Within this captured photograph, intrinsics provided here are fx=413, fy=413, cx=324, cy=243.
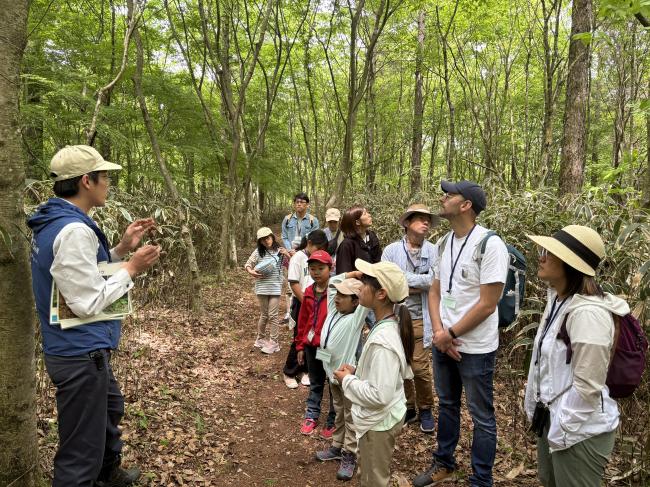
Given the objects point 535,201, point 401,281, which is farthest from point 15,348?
point 535,201

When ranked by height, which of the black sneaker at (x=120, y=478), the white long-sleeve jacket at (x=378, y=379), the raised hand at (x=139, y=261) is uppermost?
the raised hand at (x=139, y=261)

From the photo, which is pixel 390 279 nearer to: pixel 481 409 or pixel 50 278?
pixel 481 409

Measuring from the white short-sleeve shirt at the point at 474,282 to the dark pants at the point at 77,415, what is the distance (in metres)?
2.22

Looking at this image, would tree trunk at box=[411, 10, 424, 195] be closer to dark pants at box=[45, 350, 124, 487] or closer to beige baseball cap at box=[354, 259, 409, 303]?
beige baseball cap at box=[354, 259, 409, 303]

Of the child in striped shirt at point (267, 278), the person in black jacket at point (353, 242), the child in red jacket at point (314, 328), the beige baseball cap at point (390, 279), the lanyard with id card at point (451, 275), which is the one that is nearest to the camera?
the beige baseball cap at point (390, 279)

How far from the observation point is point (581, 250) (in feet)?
6.42

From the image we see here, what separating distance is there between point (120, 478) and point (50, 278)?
1.56 m

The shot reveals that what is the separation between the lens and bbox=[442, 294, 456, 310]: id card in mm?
2907

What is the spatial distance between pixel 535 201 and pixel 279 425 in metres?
4.01

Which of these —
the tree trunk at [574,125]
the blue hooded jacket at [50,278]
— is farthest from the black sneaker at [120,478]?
the tree trunk at [574,125]

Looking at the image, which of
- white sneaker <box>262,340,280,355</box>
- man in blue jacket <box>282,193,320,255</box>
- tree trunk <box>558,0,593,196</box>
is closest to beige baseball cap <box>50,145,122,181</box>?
white sneaker <box>262,340,280,355</box>

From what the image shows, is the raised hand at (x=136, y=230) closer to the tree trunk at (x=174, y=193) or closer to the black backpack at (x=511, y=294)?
Answer: the black backpack at (x=511, y=294)

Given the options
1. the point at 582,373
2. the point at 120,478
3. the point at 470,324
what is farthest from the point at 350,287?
the point at 120,478

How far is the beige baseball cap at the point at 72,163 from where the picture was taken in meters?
2.23
